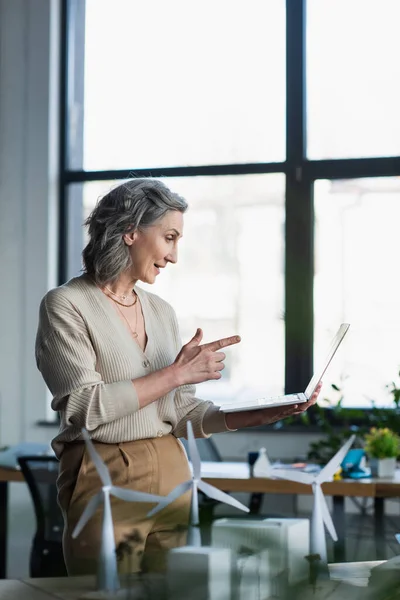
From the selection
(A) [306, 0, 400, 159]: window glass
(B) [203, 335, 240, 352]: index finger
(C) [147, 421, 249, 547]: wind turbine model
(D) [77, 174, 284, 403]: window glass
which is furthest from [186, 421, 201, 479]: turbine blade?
(A) [306, 0, 400, 159]: window glass

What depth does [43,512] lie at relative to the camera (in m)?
3.78

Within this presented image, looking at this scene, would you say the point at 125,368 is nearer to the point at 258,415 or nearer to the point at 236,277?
the point at 258,415

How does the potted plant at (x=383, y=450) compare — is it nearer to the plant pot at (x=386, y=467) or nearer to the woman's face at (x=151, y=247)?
the plant pot at (x=386, y=467)

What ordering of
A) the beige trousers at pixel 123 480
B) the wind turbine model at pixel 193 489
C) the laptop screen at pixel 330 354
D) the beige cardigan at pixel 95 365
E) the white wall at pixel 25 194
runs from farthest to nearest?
the white wall at pixel 25 194, the laptop screen at pixel 330 354, the beige cardigan at pixel 95 365, the beige trousers at pixel 123 480, the wind turbine model at pixel 193 489

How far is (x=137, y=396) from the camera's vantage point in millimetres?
1817

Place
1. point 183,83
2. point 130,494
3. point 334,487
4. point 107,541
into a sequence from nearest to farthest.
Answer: point 107,541 → point 130,494 → point 334,487 → point 183,83

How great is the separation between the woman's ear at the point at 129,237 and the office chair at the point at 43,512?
1.90m

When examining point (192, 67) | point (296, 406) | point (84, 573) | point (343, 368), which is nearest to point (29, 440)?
point (343, 368)

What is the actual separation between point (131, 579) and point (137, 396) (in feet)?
2.98

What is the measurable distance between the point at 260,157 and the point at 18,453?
2140 mm

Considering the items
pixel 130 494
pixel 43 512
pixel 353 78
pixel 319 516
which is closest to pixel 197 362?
pixel 130 494

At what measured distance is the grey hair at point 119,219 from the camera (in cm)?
198

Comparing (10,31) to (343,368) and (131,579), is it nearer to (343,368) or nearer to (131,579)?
(343,368)

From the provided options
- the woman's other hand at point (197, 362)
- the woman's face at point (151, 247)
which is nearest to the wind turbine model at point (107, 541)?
the woman's other hand at point (197, 362)
